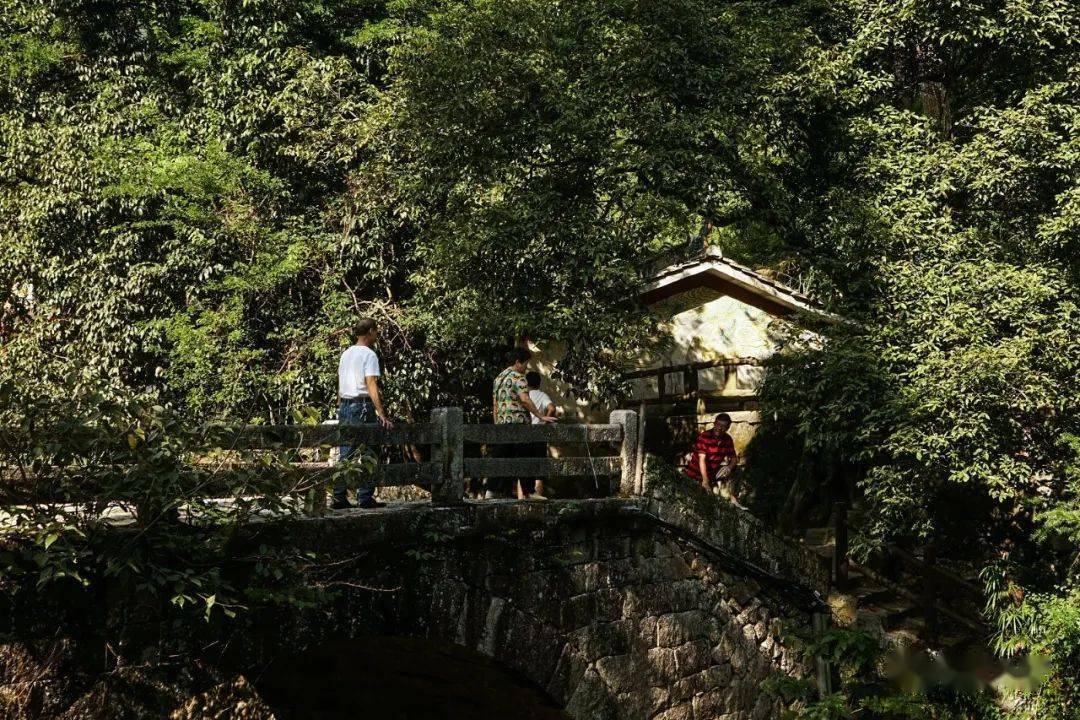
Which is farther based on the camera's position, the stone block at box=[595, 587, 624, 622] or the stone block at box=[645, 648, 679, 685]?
the stone block at box=[645, 648, 679, 685]

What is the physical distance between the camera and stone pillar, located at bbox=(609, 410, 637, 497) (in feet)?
32.6

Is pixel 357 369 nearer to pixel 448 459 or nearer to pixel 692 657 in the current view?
pixel 448 459

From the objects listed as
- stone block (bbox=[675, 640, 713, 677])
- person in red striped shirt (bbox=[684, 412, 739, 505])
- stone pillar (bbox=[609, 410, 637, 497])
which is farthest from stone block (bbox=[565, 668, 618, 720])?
person in red striped shirt (bbox=[684, 412, 739, 505])

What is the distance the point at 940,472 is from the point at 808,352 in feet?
6.58

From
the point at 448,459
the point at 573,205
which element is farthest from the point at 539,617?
the point at 573,205

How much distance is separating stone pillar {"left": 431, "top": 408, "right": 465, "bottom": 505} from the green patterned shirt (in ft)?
6.05

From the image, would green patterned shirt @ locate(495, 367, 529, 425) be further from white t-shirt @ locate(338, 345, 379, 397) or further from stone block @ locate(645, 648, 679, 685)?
stone block @ locate(645, 648, 679, 685)

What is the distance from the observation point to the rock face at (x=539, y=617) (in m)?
7.08

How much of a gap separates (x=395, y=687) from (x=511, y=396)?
338 cm

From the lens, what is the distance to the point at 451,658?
9875mm

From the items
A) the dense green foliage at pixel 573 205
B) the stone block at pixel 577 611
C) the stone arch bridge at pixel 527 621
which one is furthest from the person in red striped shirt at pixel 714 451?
the stone block at pixel 577 611

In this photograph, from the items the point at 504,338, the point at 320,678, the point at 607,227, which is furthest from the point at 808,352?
the point at 320,678

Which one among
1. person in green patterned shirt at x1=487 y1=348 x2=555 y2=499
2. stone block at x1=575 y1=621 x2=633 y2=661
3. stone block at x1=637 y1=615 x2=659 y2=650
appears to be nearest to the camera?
stone block at x1=575 y1=621 x2=633 y2=661

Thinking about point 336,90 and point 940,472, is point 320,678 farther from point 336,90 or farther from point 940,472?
point 336,90
